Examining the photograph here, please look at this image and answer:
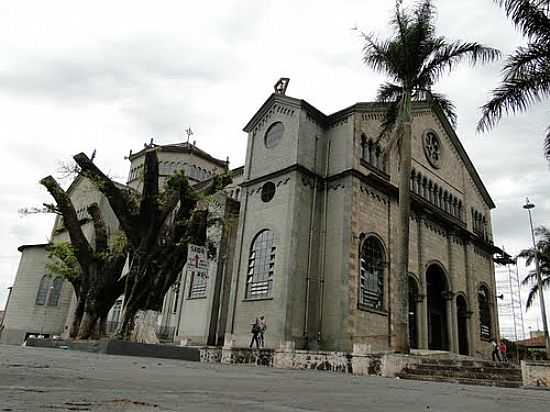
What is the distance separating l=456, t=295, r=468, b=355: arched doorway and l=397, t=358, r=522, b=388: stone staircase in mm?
13840

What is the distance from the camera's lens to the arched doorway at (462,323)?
27375 mm

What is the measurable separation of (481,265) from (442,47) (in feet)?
62.8

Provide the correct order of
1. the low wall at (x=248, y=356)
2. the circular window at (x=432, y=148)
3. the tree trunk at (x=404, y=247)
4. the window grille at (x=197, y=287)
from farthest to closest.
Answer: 1. the circular window at (x=432, y=148)
2. the window grille at (x=197, y=287)
3. the low wall at (x=248, y=356)
4. the tree trunk at (x=404, y=247)

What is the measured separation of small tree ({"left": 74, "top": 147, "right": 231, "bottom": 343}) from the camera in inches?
593

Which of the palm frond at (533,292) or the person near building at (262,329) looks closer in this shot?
the person near building at (262,329)

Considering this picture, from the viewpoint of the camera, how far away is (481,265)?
3105cm

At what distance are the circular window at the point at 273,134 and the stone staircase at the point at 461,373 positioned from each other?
45.4ft

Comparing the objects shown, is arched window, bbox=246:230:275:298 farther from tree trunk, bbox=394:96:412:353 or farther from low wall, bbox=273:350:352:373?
tree trunk, bbox=394:96:412:353

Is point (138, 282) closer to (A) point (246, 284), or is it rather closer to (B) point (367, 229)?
(A) point (246, 284)

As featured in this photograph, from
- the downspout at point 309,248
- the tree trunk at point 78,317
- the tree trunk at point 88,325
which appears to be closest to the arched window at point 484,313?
the downspout at point 309,248

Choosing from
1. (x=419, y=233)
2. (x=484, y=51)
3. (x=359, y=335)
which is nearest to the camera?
(x=484, y=51)

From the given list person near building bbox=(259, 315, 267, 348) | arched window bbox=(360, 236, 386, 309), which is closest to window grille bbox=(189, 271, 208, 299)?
person near building bbox=(259, 315, 267, 348)

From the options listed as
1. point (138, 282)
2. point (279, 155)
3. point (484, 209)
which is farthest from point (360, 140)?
point (484, 209)

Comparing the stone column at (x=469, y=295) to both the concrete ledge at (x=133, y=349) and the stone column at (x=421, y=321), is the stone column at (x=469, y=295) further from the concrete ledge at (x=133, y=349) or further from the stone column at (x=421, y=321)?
the concrete ledge at (x=133, y=349)
